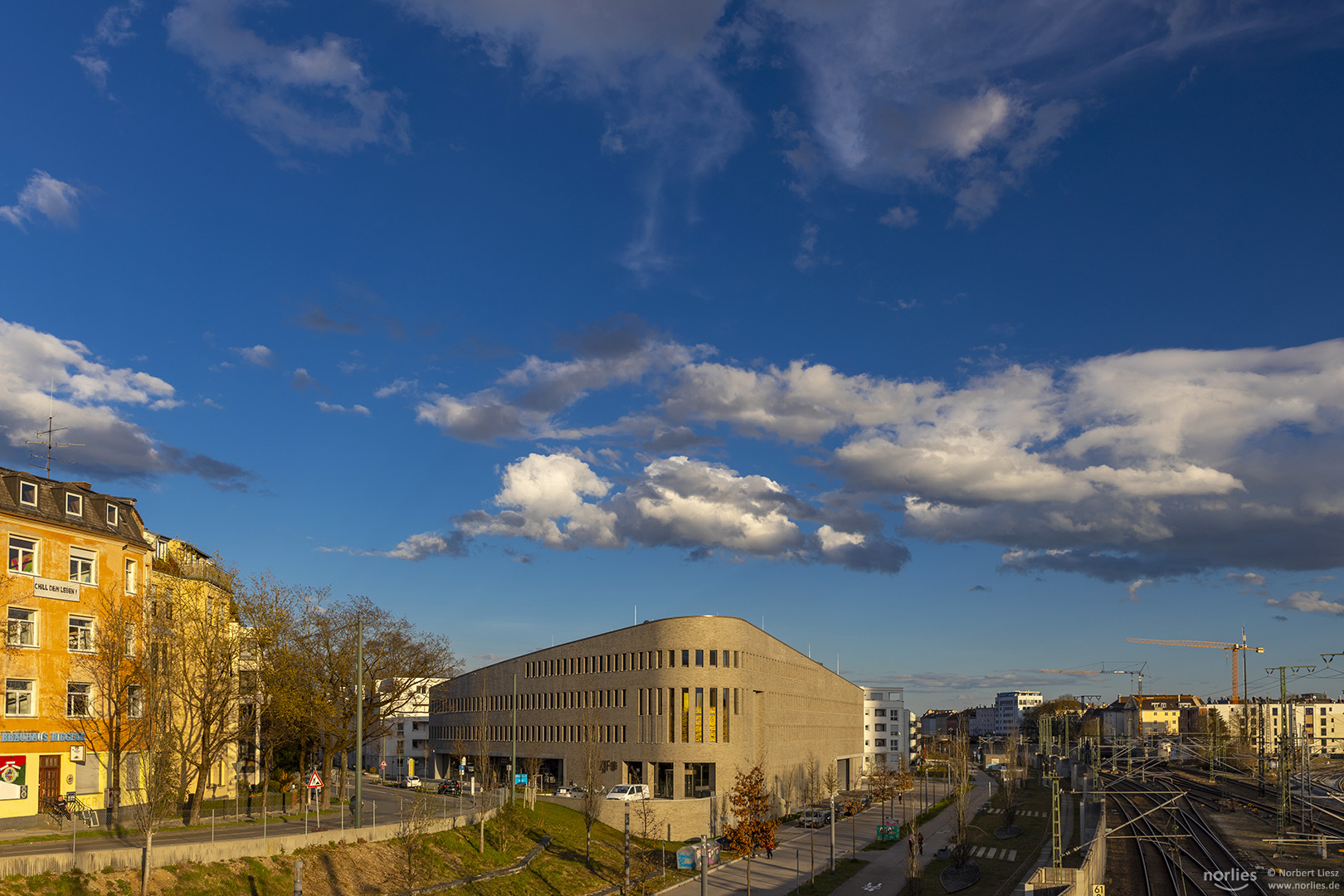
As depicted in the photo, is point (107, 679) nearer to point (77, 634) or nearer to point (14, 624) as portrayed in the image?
point (77, 634)

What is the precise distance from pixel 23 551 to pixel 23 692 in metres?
6.31

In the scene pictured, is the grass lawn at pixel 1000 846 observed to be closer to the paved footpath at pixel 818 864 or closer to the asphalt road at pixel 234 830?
the paved footpath at pixel 818 864

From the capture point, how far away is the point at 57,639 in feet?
147

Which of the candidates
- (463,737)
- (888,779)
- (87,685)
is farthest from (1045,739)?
(87,685)

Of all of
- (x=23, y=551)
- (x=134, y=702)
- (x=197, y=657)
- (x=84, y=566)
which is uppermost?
(x=23, y=551)

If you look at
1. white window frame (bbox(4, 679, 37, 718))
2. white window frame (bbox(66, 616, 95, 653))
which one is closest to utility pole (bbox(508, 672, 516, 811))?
white window frame (bbox(66, 616, 95, 653))

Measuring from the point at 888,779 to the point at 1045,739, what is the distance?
8491 cm

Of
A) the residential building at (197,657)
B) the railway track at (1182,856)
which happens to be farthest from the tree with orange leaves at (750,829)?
the residential building at (197,657)

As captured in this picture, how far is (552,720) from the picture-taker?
96375 millimetres

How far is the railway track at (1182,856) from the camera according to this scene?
50281 millimetres

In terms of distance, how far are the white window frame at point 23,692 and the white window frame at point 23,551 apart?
15.5 ft

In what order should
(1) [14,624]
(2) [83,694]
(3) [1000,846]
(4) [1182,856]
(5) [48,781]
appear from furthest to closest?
(3) [1000,846] → (4) [1182,856] → (2) [83,694] → (5) [48,781] → (1) [14,624]

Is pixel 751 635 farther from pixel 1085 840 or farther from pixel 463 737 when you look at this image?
pixel 463 737

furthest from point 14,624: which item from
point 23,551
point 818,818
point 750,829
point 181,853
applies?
point 818,818
